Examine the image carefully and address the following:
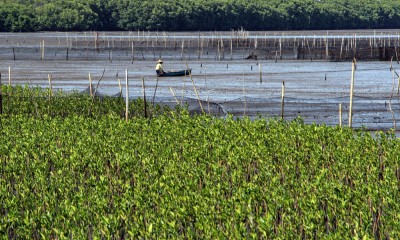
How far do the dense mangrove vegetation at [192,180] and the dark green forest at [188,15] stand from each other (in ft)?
349

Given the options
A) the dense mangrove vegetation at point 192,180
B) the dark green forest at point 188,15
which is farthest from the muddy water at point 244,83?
the dark green forest at point 188,15

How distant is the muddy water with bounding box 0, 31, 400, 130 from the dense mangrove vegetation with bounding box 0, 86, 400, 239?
178 inches

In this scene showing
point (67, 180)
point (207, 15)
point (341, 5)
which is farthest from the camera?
point (341, 5)

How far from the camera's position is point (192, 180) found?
17.2 metres

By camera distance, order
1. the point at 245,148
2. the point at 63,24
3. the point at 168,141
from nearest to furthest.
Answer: the point at 245,148 → the point at 168,141 → the point at 63,24

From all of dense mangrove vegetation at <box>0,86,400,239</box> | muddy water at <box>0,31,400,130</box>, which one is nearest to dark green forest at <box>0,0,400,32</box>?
muddy water at <box>0,31,400,130</box>

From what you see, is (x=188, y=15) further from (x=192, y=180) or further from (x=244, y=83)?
(x=192, y=180)

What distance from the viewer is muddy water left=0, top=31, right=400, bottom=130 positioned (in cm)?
3356

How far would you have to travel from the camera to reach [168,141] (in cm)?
2223

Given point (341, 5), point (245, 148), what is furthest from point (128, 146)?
point (341, 5)

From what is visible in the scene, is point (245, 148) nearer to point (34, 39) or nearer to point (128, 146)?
point (128, 146)

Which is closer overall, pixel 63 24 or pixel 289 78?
pixel 289 78

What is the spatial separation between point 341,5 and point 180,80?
12562cm

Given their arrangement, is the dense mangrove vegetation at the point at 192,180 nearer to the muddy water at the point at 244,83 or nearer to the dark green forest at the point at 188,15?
the muddy water at the point at 244,83
